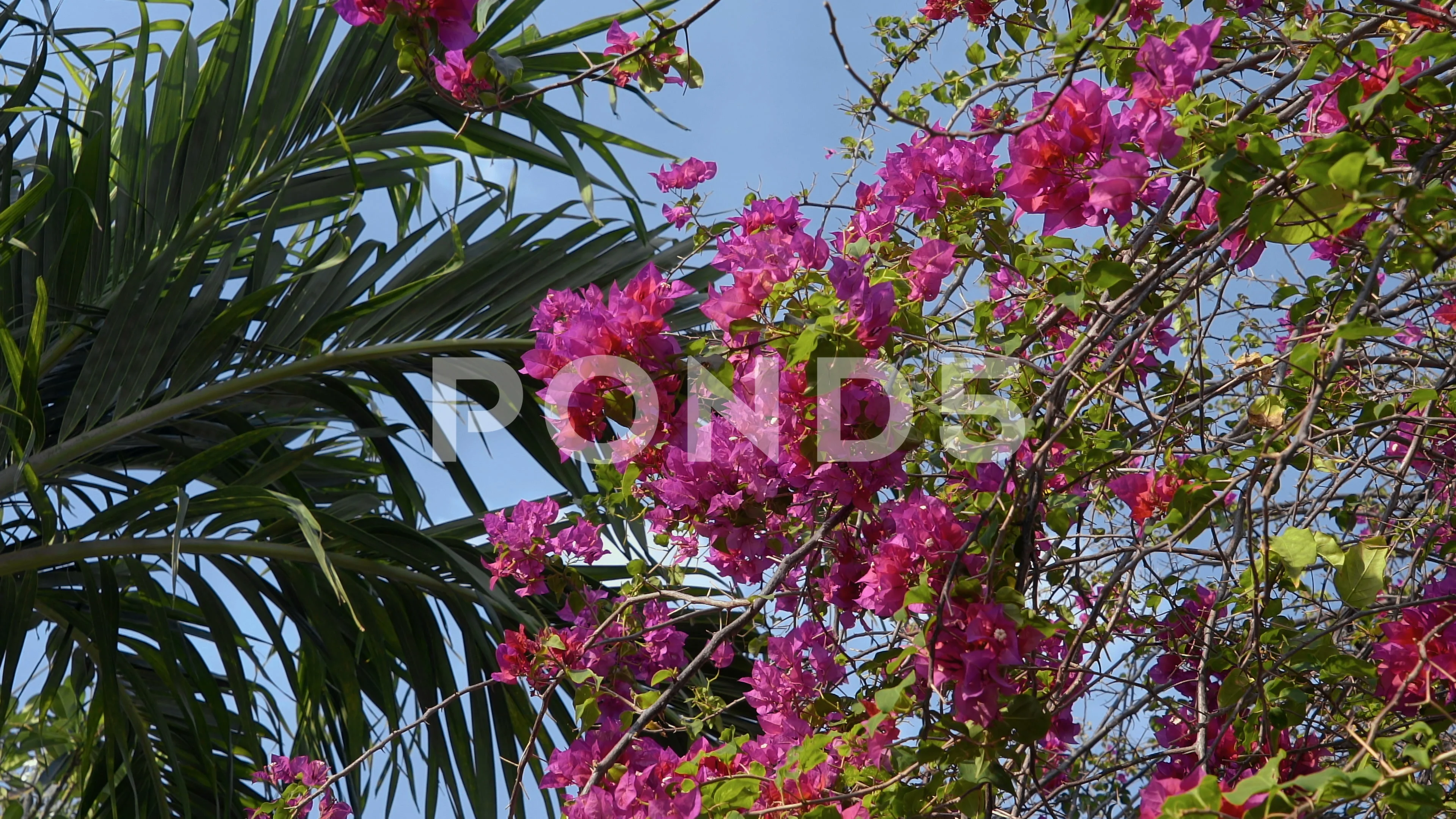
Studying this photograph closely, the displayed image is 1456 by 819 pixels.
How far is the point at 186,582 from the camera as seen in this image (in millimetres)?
1904

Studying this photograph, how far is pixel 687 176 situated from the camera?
1.65 m

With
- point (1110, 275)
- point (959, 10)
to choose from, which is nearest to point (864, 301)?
point (1110, 275)

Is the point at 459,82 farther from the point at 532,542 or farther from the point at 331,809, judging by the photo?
the point at 331,809

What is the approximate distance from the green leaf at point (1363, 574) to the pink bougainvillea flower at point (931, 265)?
448 millimetres

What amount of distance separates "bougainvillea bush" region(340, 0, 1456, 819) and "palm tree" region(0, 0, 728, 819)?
0.62 m

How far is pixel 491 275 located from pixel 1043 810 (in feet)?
4.93

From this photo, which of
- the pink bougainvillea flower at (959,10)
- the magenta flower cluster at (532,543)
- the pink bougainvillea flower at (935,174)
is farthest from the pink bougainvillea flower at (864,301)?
the pink bougainvillea flower at (959,10)

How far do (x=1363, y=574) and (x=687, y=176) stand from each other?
3.63ft

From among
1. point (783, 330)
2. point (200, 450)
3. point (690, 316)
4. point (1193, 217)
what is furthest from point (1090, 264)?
point (200, 450)

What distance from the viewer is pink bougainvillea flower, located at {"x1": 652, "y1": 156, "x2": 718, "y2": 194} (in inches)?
65.1

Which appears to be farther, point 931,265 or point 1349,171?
point 931,265

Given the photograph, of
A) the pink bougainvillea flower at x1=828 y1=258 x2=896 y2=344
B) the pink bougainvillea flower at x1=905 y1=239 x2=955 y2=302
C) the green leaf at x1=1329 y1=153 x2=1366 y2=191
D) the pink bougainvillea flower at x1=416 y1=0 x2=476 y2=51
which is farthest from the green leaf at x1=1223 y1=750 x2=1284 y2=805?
the pink bougainvillea flower at x1=416 y1=0 x2=476 y2=51

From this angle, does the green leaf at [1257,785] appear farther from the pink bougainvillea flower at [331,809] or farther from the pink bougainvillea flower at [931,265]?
the pink bougainvillea flower at [331,809]

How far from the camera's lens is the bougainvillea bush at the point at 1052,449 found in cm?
81
